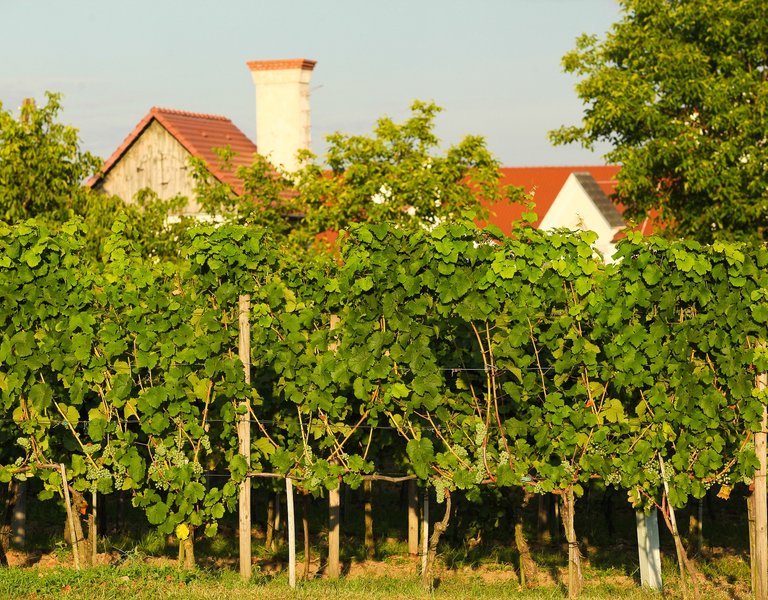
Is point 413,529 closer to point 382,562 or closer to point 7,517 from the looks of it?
point 382,562

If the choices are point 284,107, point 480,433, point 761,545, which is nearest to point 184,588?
point 480,433

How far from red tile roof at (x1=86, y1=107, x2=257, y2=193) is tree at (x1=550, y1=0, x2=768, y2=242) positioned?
34.4ft

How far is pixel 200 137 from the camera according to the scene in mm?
34688

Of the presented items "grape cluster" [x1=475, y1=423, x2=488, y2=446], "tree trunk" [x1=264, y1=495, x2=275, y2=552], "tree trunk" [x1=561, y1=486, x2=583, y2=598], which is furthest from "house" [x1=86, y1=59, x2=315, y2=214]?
"tree trunk" [x1=561, y1=486, x2=583, y2=598]

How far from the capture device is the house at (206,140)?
103 feet

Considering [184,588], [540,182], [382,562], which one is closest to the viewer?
[184,588]

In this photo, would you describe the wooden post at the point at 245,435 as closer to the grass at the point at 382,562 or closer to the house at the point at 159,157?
the grass at the point at 382,562

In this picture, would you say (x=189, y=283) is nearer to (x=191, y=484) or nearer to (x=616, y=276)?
(x=191, y=484)

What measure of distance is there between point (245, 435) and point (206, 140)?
2479 centimetres

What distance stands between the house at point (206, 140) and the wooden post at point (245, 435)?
19155mm

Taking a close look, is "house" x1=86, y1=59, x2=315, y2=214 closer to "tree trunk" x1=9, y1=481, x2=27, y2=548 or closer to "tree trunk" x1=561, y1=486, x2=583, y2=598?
"tree trunk" x1=9, y1=481, x2=27, y2=548

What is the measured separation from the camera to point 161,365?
431 inches

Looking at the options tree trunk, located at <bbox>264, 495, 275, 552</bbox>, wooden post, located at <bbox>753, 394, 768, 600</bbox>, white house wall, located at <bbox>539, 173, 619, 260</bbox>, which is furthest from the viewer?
white house wall, located at <bbox>539, 173, 619, 260</bbox>

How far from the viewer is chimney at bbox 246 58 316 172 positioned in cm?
3142
